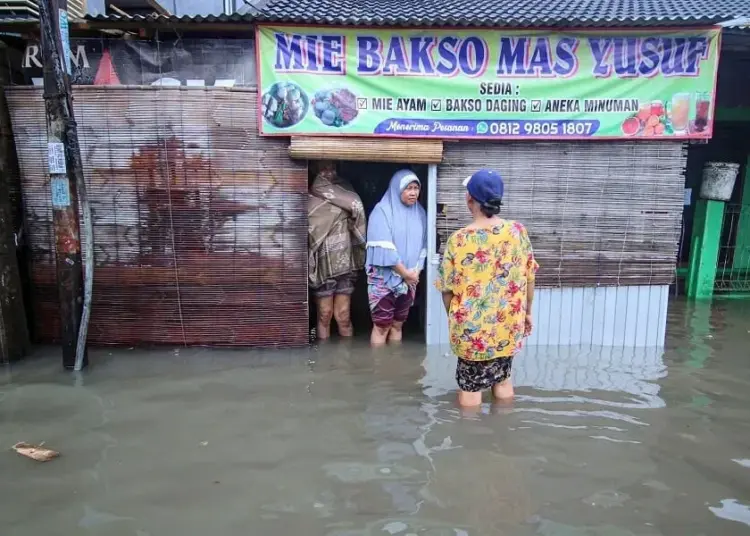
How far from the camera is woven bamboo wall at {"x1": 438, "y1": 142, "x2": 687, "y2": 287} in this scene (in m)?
5.50

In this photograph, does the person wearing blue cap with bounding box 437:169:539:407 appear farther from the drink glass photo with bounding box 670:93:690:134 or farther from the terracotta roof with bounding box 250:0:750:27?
the drink glass photo with bounding box 670:93:690:134

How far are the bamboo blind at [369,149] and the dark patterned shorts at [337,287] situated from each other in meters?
1.24

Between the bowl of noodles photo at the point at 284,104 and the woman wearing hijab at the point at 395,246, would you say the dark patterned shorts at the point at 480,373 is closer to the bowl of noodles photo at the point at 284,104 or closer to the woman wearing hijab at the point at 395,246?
the woman wearing hijab at the point at 395,246

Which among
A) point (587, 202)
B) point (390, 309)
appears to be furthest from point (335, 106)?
point (587, 202)

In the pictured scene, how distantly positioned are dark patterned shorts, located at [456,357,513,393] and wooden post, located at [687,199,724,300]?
5075 mm

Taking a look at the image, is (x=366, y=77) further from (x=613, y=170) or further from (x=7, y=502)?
(x=7, y=502)

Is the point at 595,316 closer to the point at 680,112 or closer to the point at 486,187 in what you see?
the point at 680,112

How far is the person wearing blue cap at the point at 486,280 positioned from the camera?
3.71 metres

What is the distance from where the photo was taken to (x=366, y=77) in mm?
5266

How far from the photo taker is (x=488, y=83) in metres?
5.31

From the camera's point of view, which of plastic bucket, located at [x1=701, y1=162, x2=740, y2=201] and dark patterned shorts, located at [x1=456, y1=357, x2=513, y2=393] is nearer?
dark patterned shorts, located at [x1=456, y1=357, x2=513, y2=393]

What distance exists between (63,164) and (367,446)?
3238 millimetres

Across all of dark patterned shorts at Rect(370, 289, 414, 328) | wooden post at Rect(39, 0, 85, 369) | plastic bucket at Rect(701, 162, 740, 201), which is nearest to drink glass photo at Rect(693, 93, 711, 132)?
plastic bucket at Rect(701, 162, 740, 201)

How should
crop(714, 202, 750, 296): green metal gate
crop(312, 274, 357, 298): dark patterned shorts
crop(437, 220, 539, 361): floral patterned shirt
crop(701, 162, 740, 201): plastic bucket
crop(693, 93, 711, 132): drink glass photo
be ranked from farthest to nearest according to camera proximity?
1. crop(714, 202, 750, 296): green metal gate
2. crop(701, 162, 740, 201): plastic bucket
3. crop(312, 274, 357, 298): dark patterned shorts
4. crop(693, 93, 711, 132): drink glass photo
5. crop(437, 220, 539, 361): floral patterned shirt
